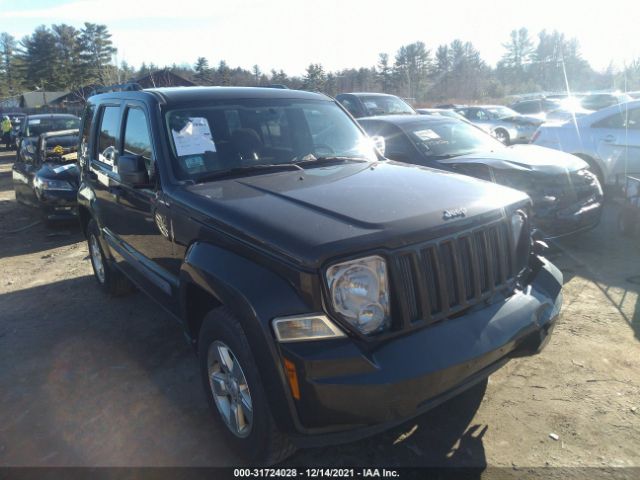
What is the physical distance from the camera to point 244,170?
3383 millimetres

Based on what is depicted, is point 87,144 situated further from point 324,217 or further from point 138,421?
point 324,217

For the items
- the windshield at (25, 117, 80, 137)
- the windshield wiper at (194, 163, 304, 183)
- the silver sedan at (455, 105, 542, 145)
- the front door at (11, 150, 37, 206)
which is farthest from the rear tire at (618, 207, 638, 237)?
the windshield at (25, 117, 80, 137)

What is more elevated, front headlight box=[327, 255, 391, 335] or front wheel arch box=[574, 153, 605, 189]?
front headlight box=[327, 255, 391, 335]

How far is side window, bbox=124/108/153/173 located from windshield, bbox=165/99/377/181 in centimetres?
24

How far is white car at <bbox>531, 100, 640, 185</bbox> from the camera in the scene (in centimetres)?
753

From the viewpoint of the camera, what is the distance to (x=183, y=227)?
3.02 meters

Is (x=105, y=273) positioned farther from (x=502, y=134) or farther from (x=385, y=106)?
(x=502, y=134)

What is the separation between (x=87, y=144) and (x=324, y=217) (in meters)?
3.73

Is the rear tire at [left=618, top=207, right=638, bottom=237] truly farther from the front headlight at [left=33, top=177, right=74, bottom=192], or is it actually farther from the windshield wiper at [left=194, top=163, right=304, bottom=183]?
the front headlight at [left=33, top=177, right=74, bottom=192]

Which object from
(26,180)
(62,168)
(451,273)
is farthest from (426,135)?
(26,180)

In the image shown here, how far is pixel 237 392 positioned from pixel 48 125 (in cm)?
1571

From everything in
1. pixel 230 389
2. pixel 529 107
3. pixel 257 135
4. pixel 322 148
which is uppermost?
pixel 529 107

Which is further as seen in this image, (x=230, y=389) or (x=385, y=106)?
(x=385, y=106)

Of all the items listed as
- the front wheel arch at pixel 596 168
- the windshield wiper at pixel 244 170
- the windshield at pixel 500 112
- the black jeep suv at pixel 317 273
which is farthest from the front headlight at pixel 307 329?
the windshield at pixel 500 112
